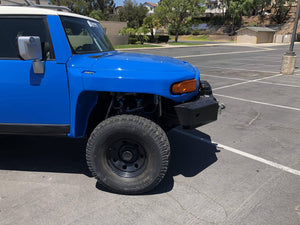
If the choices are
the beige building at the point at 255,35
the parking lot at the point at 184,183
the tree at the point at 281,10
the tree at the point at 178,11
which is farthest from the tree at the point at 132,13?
the parking lot at the point at 184,183

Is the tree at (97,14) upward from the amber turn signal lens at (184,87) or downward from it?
upward

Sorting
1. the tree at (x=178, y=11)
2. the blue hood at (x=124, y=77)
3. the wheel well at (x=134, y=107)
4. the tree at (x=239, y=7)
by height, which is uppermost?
the tree at (x=239, y=7)

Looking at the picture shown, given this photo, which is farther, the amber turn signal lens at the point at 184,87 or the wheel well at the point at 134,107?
the wheel well at the point at 134,107

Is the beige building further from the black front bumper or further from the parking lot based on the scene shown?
the black front bumper

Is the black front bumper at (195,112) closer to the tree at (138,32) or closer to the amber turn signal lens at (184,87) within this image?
the amber turn signal lens at (184,87)

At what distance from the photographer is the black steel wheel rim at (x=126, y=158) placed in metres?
2.98

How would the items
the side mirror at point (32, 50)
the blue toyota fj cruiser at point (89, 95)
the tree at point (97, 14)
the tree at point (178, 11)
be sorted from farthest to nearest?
the tree at point (97, 14) < the tree at point (178, 11) < the blue toyota fj cruiser at point (89, 95) < the side mirror at point (32, 50)

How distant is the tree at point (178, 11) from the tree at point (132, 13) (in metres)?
15.3

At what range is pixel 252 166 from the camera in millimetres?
3736

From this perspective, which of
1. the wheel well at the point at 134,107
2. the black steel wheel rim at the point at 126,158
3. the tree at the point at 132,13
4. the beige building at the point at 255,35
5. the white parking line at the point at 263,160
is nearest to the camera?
the black steel wheel rim at the point at 126,158

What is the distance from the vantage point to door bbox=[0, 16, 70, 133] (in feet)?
9.36

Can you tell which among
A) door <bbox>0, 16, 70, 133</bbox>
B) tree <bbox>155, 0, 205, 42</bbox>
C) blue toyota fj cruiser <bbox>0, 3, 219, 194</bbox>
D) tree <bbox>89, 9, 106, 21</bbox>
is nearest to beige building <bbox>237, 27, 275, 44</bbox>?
tree <bbox>155, 0, 205, 42</bbox>

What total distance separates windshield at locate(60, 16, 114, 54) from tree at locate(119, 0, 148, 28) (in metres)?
61.2

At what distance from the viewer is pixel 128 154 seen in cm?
299
